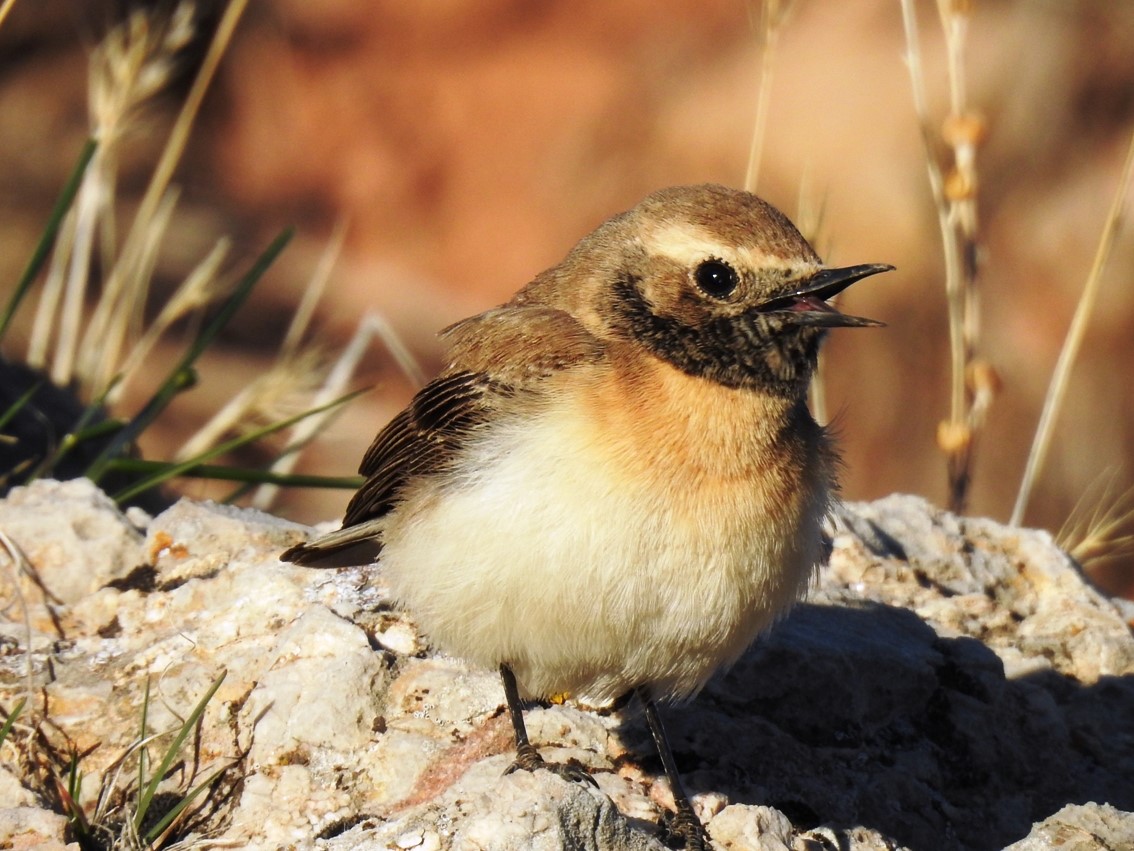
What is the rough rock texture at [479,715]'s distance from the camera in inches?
159

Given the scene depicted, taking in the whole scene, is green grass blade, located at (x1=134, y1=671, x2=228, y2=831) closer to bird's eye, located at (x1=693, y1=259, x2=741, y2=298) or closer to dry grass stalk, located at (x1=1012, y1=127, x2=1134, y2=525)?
bird's eye, located at (x1=693, y1=259, x2=741, y2=298)

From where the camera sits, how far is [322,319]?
1023 cm

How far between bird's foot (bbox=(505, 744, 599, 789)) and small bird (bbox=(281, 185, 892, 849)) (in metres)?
0.01

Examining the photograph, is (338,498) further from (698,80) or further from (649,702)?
(649,702)

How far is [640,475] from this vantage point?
415 centimetres

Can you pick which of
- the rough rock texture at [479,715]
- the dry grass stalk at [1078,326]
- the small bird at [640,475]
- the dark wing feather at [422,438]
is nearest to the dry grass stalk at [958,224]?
the dry grass stalk at [1078,326]

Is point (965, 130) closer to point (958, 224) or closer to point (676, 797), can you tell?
point (958, 224)

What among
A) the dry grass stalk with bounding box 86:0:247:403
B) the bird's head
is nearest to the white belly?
the bird's head

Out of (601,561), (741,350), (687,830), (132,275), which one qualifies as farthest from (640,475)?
(132,275)

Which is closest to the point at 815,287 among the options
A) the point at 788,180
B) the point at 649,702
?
the point at 649,702

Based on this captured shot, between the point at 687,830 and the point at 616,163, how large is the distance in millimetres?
6171

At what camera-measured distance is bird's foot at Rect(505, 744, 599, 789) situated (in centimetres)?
402

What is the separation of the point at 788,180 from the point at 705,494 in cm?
474

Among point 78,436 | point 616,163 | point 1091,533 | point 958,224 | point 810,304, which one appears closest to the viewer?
point 810,304
